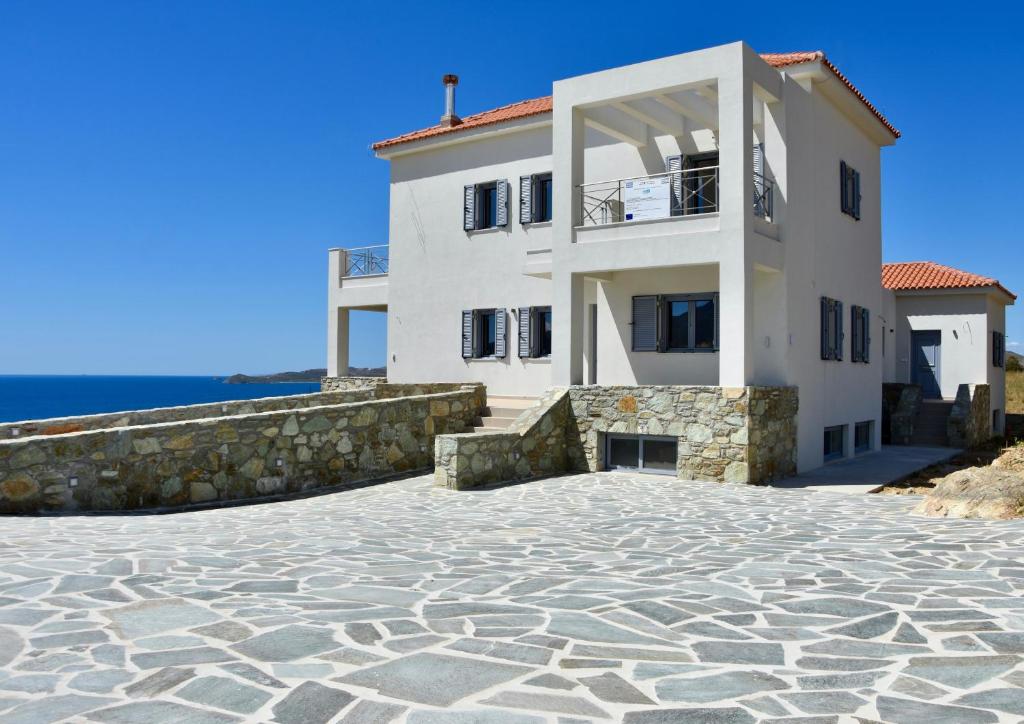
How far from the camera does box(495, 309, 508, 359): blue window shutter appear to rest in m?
19.9

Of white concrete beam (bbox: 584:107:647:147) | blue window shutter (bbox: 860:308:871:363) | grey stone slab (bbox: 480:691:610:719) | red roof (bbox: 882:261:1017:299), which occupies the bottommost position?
grey stone slab (bbox: 480:691:610:719)

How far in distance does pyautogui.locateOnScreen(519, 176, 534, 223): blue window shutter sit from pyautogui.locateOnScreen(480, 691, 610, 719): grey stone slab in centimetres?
1621

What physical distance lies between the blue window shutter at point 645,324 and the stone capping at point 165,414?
672 cm

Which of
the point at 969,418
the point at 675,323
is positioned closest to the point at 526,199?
the point at 675,323

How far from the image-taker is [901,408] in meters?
22.4

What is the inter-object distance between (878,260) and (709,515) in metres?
12.6

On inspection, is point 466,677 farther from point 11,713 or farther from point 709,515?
point 709,515

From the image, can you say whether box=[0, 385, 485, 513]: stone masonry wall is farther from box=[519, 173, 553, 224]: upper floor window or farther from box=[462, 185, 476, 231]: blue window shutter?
box=[462, 185, 476, 231]: blue window shutter

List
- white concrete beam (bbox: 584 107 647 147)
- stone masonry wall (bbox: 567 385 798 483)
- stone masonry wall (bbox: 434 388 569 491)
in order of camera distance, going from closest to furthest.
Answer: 1. stone masonry wall (bbox: 434 388 569 491)
2. stone masonry wall (bbox: 567 385 798 483)
3. white concrete beam (bbox: 584 107 647 147)

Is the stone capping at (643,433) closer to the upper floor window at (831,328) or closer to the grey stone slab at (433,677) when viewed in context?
the upper floor window at (831,328)

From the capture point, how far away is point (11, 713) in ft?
12.3

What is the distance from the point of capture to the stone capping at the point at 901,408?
72.5 ft

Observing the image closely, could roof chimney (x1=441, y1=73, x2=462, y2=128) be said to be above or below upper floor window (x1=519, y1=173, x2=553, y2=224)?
above

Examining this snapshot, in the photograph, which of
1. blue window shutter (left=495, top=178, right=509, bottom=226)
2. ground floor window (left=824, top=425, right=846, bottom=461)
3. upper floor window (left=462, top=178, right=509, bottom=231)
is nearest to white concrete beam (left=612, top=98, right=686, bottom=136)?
blue window shutter (left=495, top=178, right=509, bottom=226)
